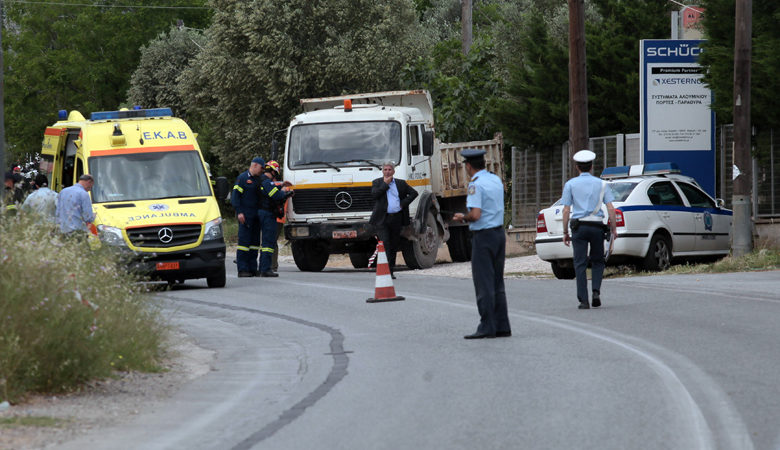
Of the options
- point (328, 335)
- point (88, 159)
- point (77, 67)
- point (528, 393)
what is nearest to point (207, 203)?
point (88, 159)

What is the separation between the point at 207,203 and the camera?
19281 mm

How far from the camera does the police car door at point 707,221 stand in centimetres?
2119

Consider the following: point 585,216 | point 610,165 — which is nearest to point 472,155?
point 585,216

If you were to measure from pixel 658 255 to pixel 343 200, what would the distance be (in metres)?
6.23

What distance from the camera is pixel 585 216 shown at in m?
14.6

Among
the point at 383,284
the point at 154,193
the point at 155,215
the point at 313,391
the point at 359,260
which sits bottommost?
the point at 313,391

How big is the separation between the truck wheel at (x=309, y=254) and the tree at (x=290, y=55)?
17033 mm

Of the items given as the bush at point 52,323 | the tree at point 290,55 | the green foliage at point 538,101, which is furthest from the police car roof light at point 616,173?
the tree at point 290,55

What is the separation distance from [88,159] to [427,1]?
5796 centimetres

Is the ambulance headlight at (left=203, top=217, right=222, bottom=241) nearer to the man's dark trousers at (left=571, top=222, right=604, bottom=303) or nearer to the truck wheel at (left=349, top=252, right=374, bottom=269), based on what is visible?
the man's dark trousers at (left=571, top=222, right=604, bottom=303)

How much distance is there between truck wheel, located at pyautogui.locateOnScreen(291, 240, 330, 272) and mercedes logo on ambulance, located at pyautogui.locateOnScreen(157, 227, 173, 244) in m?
6.38

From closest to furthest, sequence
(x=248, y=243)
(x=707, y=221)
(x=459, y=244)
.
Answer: (x=707, y=221) → (x=248, y=243) → (x=459, y=244)

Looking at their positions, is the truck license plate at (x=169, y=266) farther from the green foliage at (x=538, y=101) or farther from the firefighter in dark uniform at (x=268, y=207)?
Answer: the green foliage at (x=538, y=101)

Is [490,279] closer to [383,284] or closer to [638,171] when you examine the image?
[383,284]
